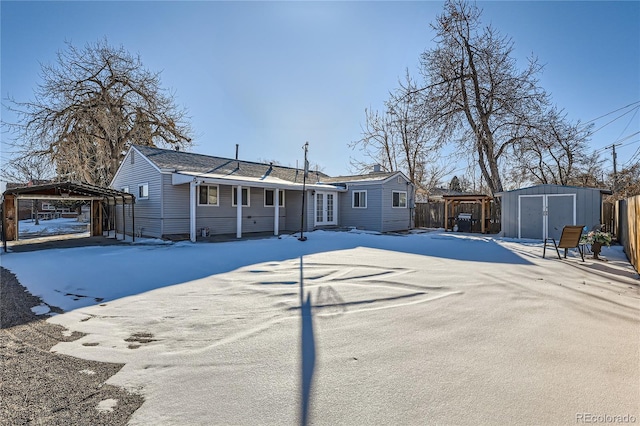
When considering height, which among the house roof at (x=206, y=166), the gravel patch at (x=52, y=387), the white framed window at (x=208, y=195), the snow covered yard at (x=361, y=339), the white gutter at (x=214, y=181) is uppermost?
the house roof at (x=206, y=166)

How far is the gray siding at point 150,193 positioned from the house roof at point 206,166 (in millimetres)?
471

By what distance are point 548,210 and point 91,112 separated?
81.1 feet

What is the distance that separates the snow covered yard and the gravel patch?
13 centimetres

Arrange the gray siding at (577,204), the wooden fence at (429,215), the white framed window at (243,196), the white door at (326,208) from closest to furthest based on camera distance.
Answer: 1. the gray siding at (577,204)
2. the white framed window at (243,196)
3. the white door at (326,208)
4. the wooden fence at (429,215)

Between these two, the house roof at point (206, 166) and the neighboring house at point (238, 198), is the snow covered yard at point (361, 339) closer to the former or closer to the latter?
the neighboring house at point (238, 198)

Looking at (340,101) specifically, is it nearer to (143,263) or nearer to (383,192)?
(383,192)

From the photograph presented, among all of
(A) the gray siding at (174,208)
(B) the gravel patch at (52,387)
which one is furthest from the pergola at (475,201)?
(B) the gravel patch at (52,387)

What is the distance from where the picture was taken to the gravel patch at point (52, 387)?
7.06ft

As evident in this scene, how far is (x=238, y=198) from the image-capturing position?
A: 13227 mm

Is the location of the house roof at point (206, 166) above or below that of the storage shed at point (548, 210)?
above

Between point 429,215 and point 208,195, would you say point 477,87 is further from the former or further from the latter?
point 208,195

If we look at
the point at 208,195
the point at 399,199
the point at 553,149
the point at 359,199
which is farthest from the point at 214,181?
the point at 553,149

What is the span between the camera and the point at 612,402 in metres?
2.27

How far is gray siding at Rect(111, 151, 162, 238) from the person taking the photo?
42.9 feet
